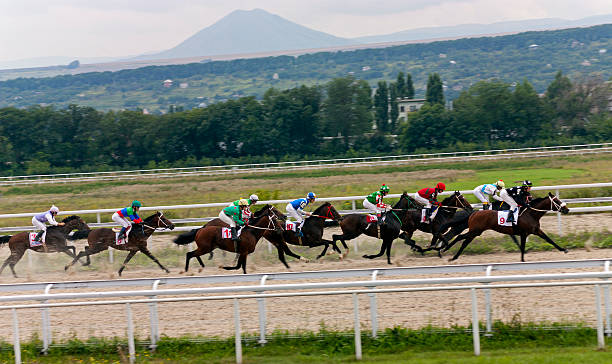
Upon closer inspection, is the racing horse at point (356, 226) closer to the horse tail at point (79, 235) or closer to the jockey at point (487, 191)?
the jockey at point (487, 191)

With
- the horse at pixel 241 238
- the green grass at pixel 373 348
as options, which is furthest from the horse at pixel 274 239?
the green grass at pixel 373 348

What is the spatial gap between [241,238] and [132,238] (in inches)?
85.2

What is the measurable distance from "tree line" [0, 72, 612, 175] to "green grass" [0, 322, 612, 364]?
134ft

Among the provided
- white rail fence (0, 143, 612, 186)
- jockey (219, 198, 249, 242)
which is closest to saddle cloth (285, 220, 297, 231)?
jockey (219, 198, 249, 242)

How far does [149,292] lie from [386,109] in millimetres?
56562

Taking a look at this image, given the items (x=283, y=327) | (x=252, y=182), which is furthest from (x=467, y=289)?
(x=252, y=182)

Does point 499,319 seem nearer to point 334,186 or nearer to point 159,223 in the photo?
point 159,223

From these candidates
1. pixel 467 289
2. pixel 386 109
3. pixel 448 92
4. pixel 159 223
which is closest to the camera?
pixel 467 289

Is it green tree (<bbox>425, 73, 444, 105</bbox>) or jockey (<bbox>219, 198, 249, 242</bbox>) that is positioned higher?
green tree (<bbox>425, 73, 444, 105</bbox>)

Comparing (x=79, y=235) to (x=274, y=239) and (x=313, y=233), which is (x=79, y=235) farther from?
(x=313, y=233)

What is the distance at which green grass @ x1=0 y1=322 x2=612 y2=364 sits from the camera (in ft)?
20.7

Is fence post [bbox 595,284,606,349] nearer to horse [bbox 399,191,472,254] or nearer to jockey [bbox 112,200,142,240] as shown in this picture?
horse [bbox 399,191,472,254]

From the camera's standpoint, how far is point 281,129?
179 ft

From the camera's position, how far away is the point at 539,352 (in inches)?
248
